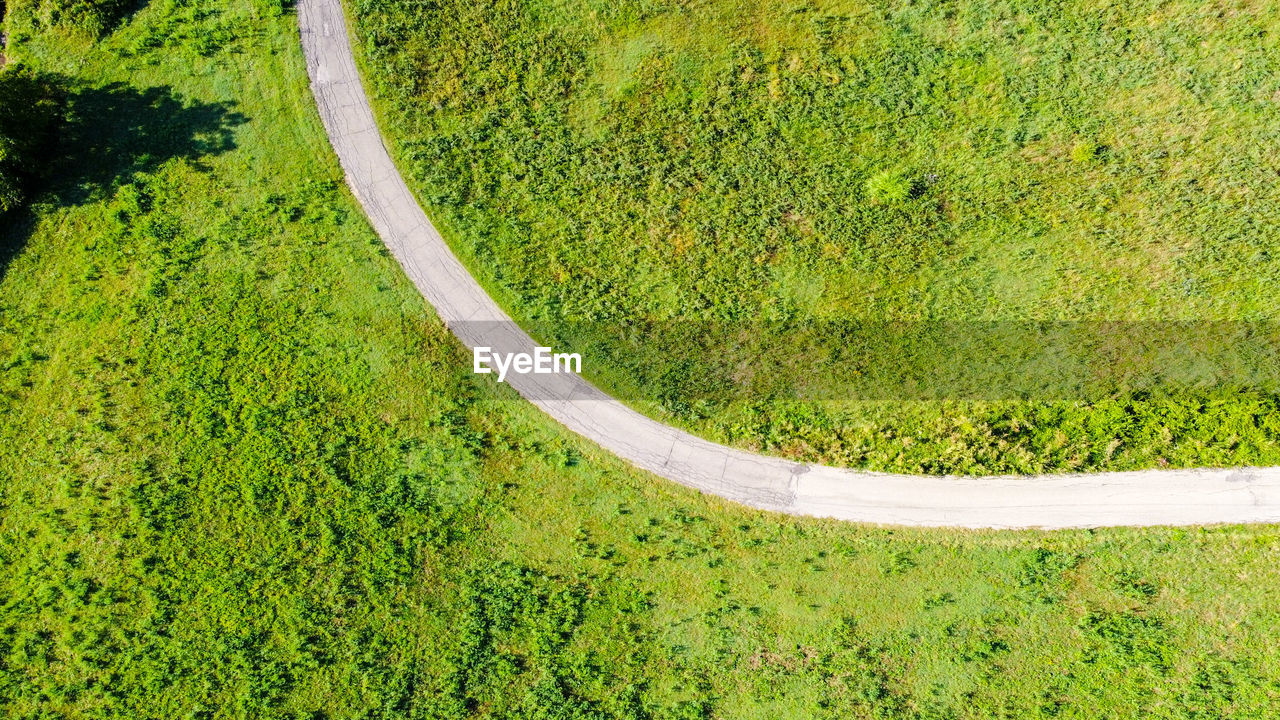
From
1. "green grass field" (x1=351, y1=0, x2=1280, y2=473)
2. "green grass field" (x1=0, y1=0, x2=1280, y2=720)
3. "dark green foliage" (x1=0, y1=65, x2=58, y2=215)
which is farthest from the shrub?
"dark green foliage" (x1=0, y1=65, x2=58, y2=215)

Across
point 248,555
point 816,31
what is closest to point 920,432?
point 816,31

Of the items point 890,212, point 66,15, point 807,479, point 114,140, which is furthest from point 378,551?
point 66,15

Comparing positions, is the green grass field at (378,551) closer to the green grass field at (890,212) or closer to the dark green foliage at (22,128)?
the dark green foliage at (22,128)

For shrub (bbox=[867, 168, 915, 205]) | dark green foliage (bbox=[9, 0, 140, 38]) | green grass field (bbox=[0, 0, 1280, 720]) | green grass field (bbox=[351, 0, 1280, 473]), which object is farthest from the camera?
dark green foliage (bbox=[9, 0, 140, 38])

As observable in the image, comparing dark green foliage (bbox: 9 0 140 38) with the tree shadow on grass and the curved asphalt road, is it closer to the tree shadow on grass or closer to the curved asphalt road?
the tree shadow on grass

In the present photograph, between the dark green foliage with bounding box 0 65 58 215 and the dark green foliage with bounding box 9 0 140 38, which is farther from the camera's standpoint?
the dark green foliage with bounding box 9 0 140 38

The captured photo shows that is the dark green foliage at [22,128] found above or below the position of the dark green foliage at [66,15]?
below

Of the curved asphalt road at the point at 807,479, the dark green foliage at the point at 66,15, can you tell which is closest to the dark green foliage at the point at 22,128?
the dark green foliage at the point at 66,15
